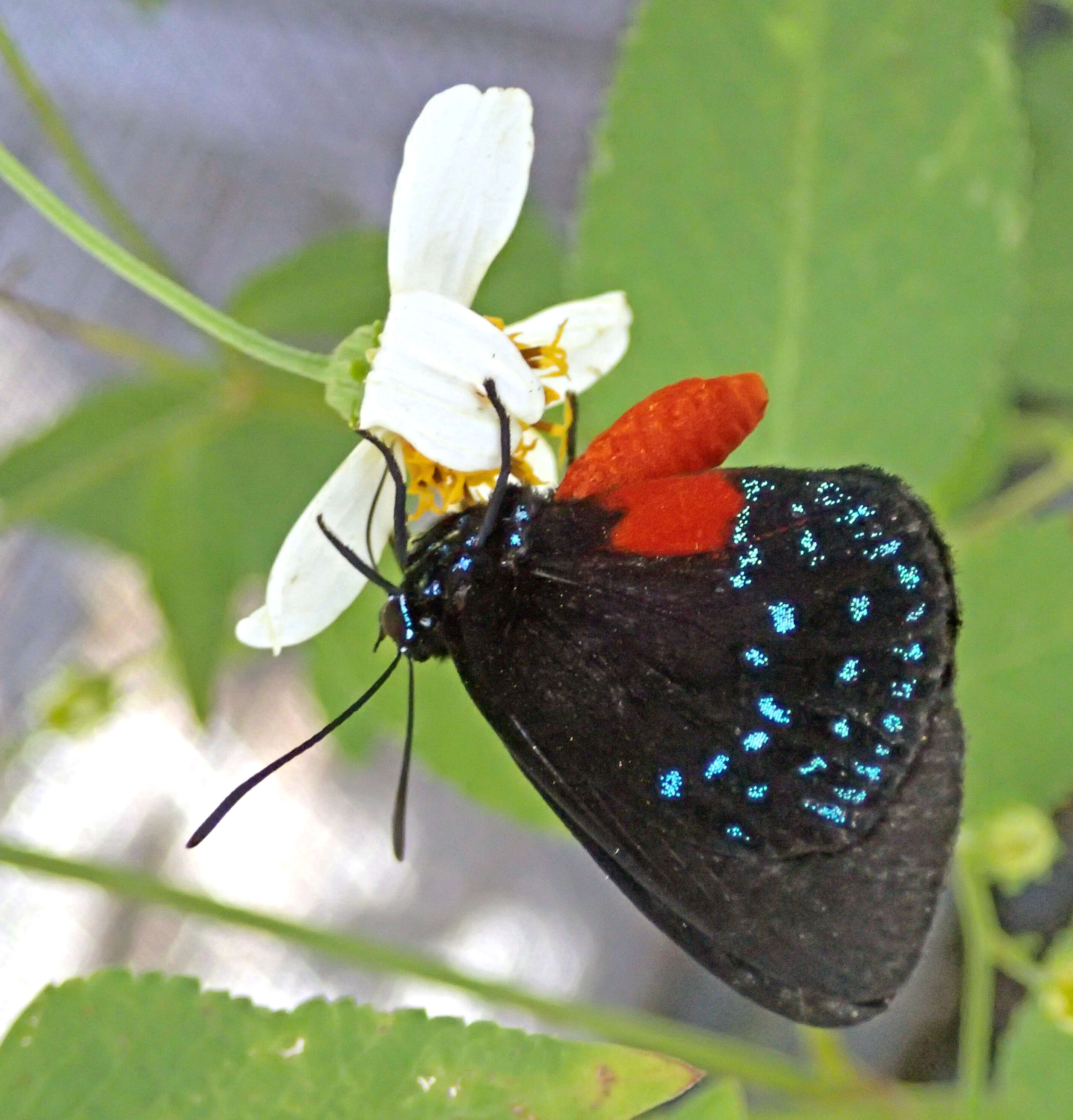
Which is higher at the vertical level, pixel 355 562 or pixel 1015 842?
pixel 355 562

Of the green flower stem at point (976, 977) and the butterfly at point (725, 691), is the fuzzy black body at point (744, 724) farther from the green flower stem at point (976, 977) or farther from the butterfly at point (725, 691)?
the green flower stem at point (976, 977)

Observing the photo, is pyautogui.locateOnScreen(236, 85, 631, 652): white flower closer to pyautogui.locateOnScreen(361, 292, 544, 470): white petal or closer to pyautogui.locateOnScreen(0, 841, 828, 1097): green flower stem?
pyautogui.locateOnScreen(361, 292, 544, 470): white petal

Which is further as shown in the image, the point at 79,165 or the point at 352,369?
the point at 79,165

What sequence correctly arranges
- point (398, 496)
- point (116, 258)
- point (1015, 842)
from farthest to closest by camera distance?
point (1015, 842) → point (398, 496) → point (116, 258)

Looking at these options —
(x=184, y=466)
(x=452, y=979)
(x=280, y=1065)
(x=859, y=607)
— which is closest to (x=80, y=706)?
(x=184, y=466)

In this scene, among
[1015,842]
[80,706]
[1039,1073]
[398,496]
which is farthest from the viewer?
[80,706]

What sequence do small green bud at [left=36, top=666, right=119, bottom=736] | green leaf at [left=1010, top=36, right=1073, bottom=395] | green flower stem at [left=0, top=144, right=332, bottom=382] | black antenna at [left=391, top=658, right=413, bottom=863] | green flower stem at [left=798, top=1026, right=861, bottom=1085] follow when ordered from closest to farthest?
green flower stem at [left=0, top=144, right=332, bottom=382]
black antenna at [left=391, top=658, right=413, bottom=863]
green flower stem at [left=798, top=1026, right=861, bottom=1085]
green leaf at [left=1010, top=36, right=1073, bottom=395]
small green bud at [left=36, top=666, right=119, bottom=736]

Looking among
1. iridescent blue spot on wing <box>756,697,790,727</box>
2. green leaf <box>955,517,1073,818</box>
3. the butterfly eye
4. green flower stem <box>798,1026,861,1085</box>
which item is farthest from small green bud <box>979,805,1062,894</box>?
the butterfly eye

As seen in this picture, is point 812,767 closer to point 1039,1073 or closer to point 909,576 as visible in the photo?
point 909,576
